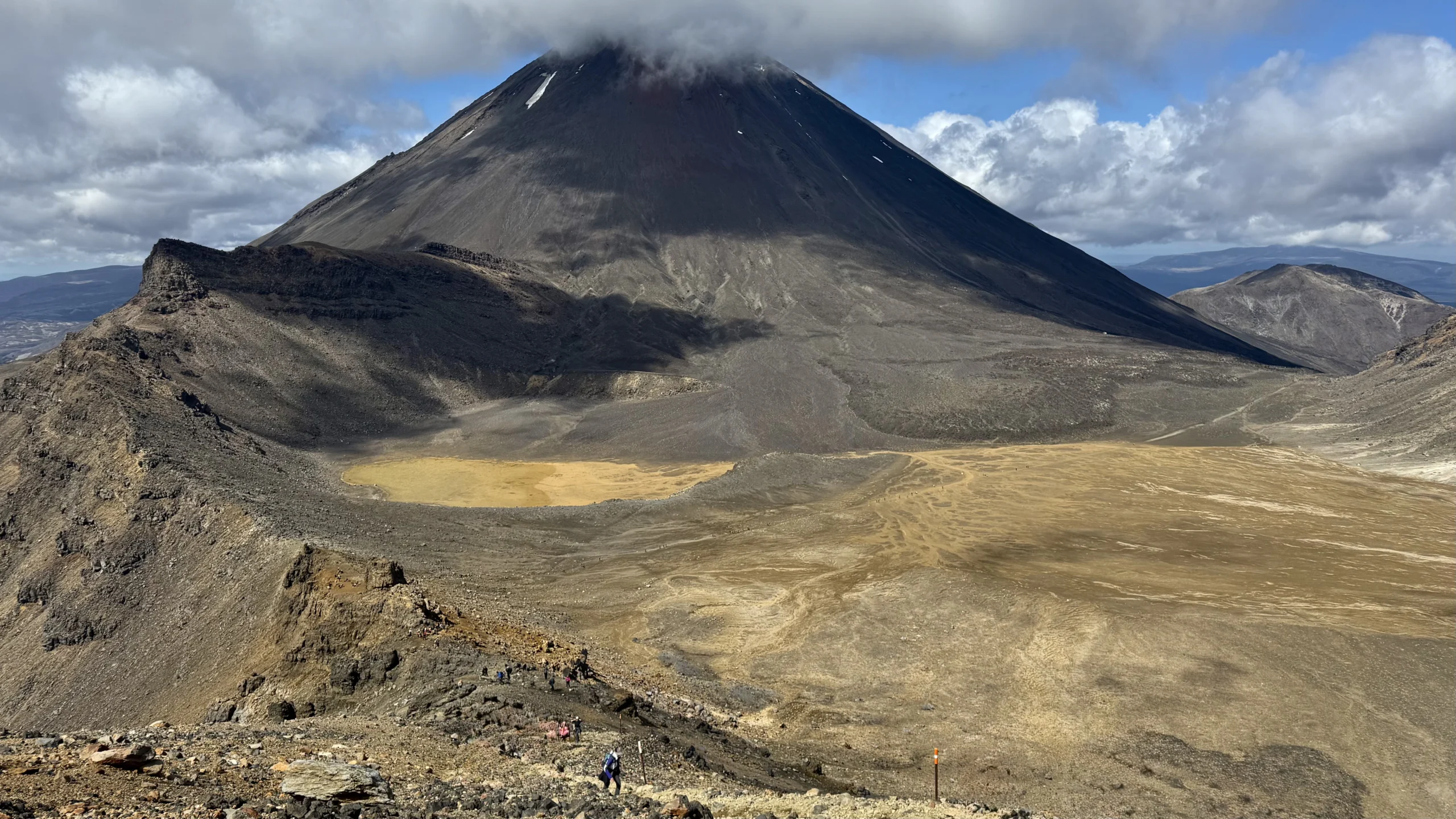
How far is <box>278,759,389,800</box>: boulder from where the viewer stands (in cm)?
1155

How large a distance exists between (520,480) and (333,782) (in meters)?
44.0

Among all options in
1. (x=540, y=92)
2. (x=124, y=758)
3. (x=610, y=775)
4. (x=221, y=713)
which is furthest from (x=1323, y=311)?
(x=124, y=758)

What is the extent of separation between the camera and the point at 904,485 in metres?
50.6

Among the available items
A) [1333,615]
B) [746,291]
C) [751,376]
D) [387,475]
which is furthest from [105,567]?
[746,291]

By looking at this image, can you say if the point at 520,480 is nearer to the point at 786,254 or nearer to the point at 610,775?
the point at 610,775

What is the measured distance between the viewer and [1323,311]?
521 ft

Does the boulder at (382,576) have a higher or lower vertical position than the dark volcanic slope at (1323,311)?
lower

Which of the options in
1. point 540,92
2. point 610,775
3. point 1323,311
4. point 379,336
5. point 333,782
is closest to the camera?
point 333,782

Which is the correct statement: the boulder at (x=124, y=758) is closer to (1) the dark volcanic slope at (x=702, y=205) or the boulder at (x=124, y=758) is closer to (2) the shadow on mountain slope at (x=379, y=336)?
(2) the shadow on mountain slope at (x=379, y=336)

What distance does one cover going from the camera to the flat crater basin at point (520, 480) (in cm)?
5044

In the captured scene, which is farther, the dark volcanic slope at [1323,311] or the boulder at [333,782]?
the dark volcanic slope at [1323,311]

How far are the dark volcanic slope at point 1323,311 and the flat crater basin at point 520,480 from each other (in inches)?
4858

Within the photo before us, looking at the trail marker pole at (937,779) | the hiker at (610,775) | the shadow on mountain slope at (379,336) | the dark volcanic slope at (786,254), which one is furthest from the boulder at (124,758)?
the shadow on mountain slope at (379,336)

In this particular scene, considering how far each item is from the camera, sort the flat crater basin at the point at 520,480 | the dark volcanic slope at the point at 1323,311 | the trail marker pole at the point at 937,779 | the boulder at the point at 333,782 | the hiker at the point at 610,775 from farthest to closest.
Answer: the dark volcanic slope at the point at 1323,311, the flat crater basin at the point at 520,480, the trail marker pole at the point at 937,779, the hiker at the point at 610,775, the boulder at the point at 333,782
